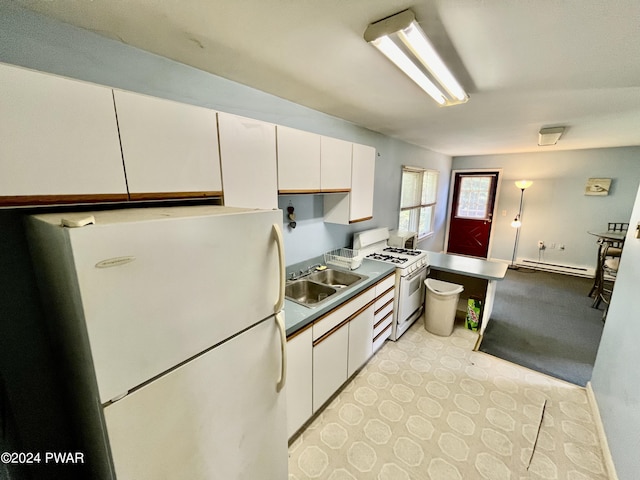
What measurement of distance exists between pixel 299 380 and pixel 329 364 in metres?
0.35

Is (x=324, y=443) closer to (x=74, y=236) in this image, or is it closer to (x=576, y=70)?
(x=74, y=236)

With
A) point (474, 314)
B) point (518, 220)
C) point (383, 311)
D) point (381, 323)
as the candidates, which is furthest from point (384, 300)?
point (518, 220)

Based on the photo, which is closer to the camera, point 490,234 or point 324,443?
point 324,443

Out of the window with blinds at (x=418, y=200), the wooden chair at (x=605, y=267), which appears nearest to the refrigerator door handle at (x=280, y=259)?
the window with blinds at (x=418, y=200)

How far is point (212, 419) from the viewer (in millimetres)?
1008

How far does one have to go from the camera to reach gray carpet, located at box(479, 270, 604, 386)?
255 centimetres

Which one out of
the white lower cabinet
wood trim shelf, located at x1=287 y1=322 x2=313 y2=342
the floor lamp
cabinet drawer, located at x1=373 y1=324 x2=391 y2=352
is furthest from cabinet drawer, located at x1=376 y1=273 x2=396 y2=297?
the floor lamp

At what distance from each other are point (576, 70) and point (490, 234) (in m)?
4.91

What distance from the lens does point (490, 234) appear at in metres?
5.68

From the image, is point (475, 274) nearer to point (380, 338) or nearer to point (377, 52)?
point (380, 338)

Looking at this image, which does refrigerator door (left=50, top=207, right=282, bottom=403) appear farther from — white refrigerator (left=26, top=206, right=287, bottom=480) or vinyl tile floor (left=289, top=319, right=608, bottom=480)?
vinyl tile floor (left=289, top=319, right=608, bottom=480)

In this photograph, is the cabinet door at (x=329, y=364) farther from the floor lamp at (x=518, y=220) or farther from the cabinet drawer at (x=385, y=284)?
the floor lamp at (x=518, y=220)

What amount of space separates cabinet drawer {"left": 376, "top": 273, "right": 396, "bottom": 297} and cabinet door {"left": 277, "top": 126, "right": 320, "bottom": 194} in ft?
3.69

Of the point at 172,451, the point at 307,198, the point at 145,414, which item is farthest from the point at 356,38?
the point at 172,451
